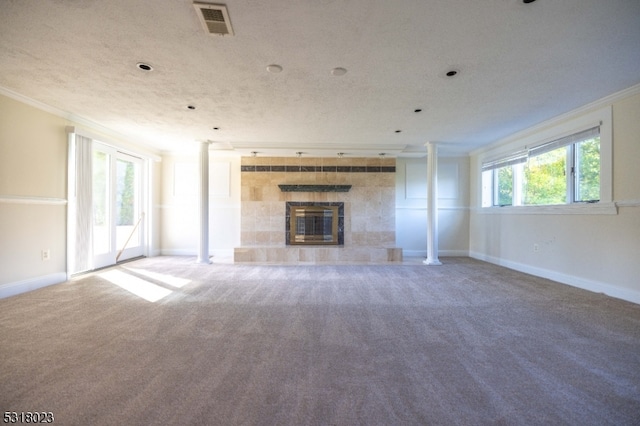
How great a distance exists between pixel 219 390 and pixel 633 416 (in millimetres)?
2197

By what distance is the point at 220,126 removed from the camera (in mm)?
4832

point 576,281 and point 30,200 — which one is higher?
point 30,200

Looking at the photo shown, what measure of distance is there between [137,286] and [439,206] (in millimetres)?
6371

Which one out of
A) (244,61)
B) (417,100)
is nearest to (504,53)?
(417,100)

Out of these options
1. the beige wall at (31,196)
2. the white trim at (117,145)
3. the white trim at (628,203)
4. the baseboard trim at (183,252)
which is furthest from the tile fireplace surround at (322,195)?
the white trim at (628,203)

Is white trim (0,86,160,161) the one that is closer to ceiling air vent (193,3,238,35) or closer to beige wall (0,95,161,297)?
beige wall (0,95,161,297)

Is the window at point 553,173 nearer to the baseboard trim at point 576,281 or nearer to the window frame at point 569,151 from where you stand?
the window frame at point 569,151

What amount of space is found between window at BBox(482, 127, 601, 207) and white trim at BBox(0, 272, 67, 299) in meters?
7.70

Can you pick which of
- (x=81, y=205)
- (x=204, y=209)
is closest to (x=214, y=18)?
(x=81, y=205)

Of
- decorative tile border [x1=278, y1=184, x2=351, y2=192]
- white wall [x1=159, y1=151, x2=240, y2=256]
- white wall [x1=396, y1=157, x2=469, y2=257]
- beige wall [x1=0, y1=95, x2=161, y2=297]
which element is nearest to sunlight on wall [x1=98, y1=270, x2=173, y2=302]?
beige wall [x1=0, y1=95, x2=161, y2=297]

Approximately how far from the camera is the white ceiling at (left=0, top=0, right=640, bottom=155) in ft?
6.71

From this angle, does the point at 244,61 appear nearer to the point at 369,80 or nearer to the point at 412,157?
the point at 369,80

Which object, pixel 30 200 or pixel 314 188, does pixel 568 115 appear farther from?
pixel 30 200

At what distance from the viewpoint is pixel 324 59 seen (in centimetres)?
266
